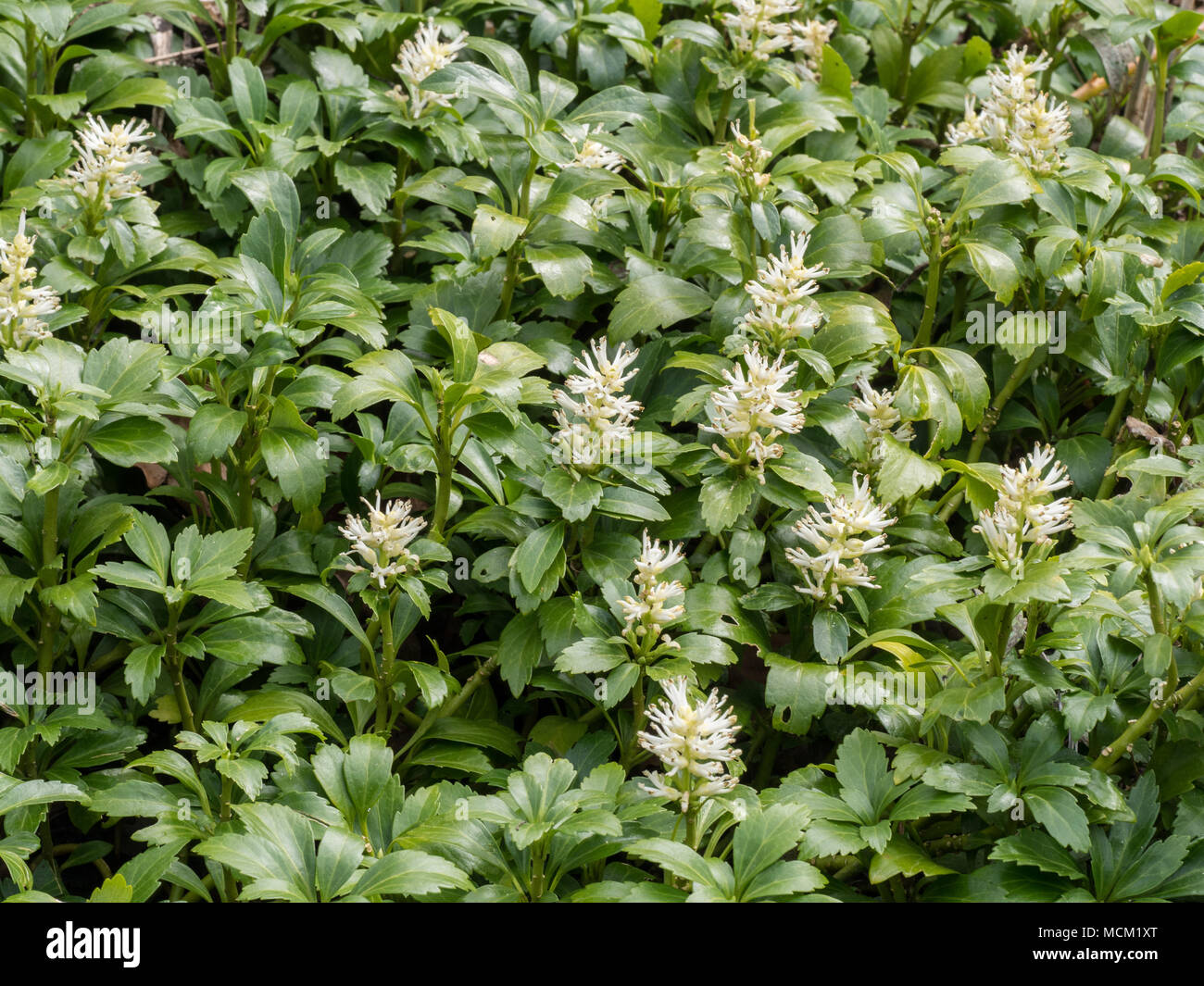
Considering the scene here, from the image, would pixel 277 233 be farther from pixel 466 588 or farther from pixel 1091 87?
pixel 1091 87

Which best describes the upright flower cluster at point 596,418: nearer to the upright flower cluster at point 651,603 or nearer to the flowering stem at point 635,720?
the upright flower cluster at point 651,603

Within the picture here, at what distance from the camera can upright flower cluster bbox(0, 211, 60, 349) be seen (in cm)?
254

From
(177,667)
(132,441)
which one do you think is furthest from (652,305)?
(177,667)

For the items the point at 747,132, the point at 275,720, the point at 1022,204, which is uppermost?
the point at 747,132

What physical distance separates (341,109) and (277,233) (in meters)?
0.77

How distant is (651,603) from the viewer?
7.94ft

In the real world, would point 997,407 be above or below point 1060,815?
above

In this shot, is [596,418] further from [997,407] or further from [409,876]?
[997,407]

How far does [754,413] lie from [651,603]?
47 cm

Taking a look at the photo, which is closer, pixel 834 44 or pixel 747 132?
pixel 747 132

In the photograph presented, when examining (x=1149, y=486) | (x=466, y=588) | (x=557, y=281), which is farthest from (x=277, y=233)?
(x=1149, y=486)

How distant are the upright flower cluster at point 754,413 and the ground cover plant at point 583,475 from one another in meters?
0.02

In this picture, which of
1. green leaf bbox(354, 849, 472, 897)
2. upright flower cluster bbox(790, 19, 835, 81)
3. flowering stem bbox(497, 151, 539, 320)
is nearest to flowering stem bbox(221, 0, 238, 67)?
flowering stem bbox(497, 151, 539, 320)

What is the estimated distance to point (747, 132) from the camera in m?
3.61
